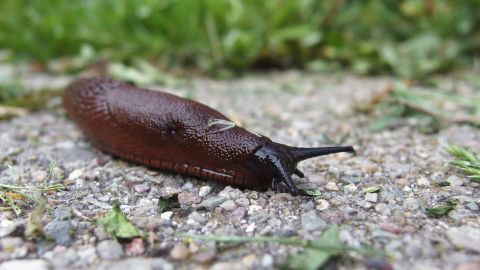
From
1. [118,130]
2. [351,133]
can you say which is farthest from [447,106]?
[118,130]

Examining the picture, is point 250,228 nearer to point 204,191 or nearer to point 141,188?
point 204,191

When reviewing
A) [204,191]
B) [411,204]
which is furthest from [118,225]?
[411,204]

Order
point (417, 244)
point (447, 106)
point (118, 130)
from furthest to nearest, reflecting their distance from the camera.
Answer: point (447, 106)
point (118, 130)
point (417, 244)

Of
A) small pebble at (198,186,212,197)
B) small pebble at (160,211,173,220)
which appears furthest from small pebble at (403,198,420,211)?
small pebble at (160,211,173,220)

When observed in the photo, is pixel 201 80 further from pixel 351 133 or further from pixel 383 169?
pixel 383 169

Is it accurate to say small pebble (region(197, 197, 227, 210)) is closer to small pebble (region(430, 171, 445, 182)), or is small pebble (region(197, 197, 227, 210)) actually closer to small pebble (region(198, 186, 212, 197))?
small pebble (region(198, 186, 212, 197))

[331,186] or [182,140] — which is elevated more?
[182,140]

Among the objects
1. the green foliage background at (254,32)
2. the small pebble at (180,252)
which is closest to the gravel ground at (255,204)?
the small pebble at (180,252)
